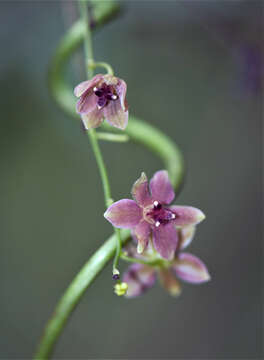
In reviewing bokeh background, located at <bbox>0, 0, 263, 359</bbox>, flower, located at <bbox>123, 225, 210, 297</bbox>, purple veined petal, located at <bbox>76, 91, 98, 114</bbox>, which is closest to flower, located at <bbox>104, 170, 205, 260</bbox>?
flower, located at <bbox>123, 225, 210, 297</bbox>

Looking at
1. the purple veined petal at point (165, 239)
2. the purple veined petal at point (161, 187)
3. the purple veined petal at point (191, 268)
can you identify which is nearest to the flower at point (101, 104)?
the purple veined petal at point (161, 187)

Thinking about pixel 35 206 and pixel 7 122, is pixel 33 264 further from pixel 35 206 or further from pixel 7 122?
pixel 7 122

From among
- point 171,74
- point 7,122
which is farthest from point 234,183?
point 7,122

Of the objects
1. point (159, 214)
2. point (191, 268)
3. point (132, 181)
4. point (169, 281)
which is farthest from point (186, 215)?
point (132, 181)

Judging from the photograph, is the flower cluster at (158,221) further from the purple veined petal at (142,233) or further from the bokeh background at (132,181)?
the bokeh background at (132,181)

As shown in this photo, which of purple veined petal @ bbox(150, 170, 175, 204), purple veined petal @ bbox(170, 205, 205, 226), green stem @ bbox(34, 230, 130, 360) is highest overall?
purple veined petal @ bbox(150, 170, 175, 204)

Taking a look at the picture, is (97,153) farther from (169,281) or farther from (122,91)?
(169,281)

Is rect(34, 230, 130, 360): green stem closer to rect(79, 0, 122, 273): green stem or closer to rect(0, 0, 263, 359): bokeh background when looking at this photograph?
rect(79, 0, 122, 273): green stem
